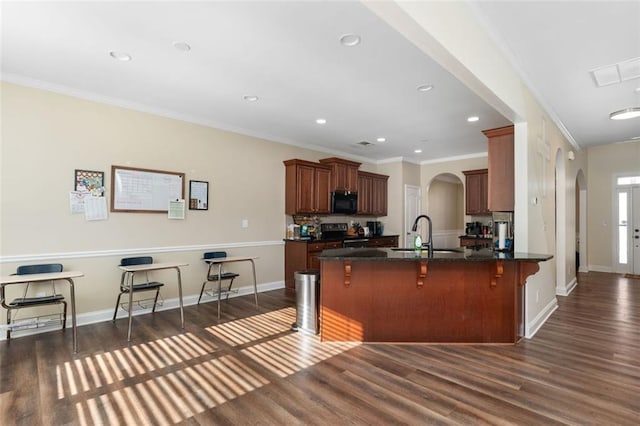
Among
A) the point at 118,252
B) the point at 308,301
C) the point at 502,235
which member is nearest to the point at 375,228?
the point at 502,235

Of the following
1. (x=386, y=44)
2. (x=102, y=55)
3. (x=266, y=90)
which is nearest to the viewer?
(x=386, y=44)

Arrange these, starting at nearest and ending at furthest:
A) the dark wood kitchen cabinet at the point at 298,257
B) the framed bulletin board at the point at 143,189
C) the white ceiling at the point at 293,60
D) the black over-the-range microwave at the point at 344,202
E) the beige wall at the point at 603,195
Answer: the white ceiling at the point at 293,60 < the framed bulletin board at the point at 143,189 < the dark wood kitchen cabinet at the point at 298,257 < the black over-the-range microwave at the point at 344,202 < the beige wall at the point at 603,195

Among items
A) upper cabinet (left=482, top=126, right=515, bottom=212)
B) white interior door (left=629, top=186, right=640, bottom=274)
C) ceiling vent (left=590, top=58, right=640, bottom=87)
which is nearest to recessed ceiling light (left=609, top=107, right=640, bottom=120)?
ceiling vent (left=590, top=58, right=640, bottom=87)

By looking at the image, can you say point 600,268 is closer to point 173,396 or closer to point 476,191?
point 476,191

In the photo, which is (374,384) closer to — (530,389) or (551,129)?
(530,389)

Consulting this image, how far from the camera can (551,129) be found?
4805 millimetres

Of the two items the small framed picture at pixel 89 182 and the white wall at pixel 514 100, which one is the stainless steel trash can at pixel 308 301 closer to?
the white wall at pixel 514 100

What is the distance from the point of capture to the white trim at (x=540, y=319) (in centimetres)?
362

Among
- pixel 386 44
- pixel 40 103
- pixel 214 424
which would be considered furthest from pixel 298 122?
pixel 214 424

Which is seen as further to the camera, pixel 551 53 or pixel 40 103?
pixel 40 103

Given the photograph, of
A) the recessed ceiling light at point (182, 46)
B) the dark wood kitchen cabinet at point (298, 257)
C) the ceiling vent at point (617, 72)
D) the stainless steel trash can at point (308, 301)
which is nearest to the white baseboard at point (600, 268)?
the ceiling vent at point (617, 72)

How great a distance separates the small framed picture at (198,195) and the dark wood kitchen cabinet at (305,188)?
5.12 ft

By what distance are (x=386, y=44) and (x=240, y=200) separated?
3.50m

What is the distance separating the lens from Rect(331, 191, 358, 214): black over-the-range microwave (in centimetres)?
664
